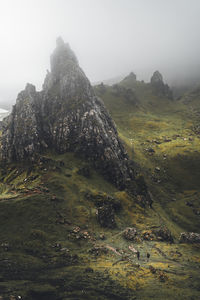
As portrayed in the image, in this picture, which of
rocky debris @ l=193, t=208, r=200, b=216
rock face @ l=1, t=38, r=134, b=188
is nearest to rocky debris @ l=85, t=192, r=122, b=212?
rock face @ l=1, t=38, r=134, b=188

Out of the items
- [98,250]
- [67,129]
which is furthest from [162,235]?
[67,129]

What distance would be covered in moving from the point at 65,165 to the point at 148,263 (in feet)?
232

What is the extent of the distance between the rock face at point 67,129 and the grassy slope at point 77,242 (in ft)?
29.6

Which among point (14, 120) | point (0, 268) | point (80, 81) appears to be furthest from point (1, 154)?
point (0, 268)

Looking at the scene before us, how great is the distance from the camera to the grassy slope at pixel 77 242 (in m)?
46.2

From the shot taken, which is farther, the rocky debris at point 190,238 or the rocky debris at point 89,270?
the rocky debris at point 190,238

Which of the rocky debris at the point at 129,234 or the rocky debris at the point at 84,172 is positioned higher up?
the rocky debris at the point at 84,172

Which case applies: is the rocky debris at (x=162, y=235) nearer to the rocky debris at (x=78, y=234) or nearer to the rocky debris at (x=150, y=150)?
the rocky debris at (x=78, y=234)

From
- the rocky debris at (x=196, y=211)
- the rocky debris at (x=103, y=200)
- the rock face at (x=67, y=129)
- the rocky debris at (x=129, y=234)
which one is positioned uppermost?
the rock face at (x=67, y=129)

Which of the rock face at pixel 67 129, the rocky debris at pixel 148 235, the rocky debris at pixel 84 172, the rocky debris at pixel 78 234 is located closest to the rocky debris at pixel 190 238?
the rocky debris at pixel 148 235

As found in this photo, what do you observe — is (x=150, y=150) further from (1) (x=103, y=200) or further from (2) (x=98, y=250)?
(2) (x=98, y=250)

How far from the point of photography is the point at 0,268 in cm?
4906

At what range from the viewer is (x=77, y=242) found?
67.7 meters

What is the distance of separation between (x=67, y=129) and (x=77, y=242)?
3265 inches
